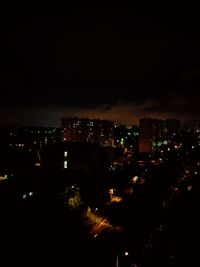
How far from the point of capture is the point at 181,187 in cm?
2806

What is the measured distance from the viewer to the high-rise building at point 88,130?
57.2 m

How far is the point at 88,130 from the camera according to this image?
58344 mm

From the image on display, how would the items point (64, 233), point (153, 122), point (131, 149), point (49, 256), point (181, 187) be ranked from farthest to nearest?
point (153, 122) → point (131, 149) → point (181, 187) → point (64, 233) → point (49, 256)

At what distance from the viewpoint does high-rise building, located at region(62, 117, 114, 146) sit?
5722cm

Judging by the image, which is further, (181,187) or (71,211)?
(181,187)

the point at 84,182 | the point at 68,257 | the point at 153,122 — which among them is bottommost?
the point at 68,257

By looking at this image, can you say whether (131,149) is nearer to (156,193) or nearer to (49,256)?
(156,193)

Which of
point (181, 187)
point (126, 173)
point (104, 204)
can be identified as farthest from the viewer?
point (126, 173)

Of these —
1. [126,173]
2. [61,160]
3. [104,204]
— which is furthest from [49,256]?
[126,173]

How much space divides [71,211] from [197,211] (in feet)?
27.5

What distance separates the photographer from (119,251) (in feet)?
44.0

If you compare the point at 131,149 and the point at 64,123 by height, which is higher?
the point at 64,123

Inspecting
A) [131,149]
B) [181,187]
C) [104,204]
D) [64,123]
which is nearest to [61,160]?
[104,204]

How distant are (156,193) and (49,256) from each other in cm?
1394
